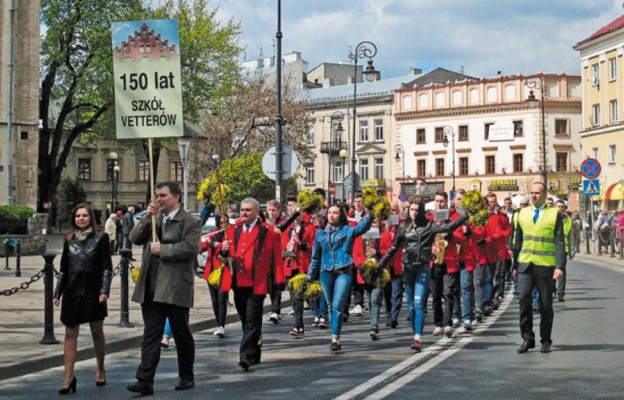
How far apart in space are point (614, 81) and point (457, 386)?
57394 mm

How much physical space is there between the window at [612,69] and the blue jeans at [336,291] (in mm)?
54799

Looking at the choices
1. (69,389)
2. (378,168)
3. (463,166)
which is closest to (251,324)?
(69,389)

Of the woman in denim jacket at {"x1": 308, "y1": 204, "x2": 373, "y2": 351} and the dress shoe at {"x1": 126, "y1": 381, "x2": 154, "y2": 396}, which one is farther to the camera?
the woman in denim jacket at {"x1": 308, "y1": 204, "x2": 373, "y2": 351}

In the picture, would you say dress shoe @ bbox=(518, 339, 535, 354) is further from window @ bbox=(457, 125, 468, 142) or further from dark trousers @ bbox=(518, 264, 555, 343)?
window @ bbox=(457, 125, 468, 142)

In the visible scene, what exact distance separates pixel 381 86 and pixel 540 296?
270ft

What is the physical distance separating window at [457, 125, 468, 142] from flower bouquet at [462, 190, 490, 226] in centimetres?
6990

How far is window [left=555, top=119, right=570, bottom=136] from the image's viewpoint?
80.1 metres

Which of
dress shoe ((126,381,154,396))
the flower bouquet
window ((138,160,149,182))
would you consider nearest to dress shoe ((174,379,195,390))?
dress shoe ((126,381,154,396))

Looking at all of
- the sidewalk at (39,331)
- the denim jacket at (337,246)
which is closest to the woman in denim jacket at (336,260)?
the denim jacket at (337,246)

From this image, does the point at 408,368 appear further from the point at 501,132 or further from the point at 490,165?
the point at 490,165

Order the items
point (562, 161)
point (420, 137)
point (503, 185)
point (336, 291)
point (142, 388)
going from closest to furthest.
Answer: point (142, 388) → point (336, 291) → point (562, 161) → point (503, 185) → point (420, 137)

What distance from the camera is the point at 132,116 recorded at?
1051 cm

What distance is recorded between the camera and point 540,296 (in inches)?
452

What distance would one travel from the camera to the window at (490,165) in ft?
272
